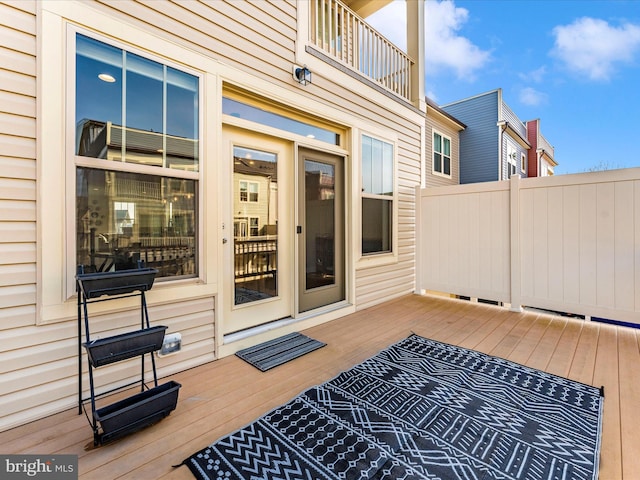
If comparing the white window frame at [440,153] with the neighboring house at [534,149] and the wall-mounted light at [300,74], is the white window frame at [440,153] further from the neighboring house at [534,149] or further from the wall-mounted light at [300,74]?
the neighboring house at [534,149]

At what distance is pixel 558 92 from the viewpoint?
744 inches

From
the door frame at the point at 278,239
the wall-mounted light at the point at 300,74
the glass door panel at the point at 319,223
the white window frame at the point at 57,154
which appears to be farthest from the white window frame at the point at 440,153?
the white window frame at the point at 57,154

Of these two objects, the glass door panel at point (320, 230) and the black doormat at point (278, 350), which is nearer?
the black doormat at point (278, 350)

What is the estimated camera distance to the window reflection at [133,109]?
1.93 metres

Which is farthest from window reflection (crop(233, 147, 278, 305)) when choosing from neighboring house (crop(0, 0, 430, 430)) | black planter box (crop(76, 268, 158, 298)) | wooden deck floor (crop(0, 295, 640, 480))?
black planter box (crop(76, 268, 158, 298))

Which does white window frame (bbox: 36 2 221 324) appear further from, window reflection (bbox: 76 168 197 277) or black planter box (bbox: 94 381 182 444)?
black planter box (bbox: 94 381 182 444)

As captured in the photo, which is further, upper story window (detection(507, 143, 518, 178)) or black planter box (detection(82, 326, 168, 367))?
upper story window (detection(507, 143, 518, 178))

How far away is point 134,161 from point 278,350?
6.35 feet

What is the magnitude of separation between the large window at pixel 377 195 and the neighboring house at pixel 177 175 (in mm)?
79

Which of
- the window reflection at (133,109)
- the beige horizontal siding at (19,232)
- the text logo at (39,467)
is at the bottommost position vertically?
the text logo at (39,467)

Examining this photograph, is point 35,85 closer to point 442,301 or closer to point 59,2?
point 59,2

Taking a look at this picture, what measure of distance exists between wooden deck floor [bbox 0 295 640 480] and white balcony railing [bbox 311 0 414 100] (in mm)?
3401

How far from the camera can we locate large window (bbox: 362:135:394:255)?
4.28 meters

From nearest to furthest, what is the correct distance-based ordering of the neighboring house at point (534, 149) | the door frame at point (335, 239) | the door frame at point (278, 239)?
the door frame at point (278, 239) → the door frame at point (335, 239) → the neighboring house at point (534, 149)
